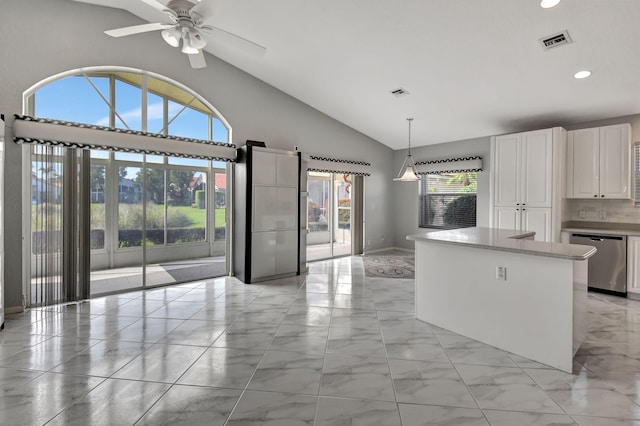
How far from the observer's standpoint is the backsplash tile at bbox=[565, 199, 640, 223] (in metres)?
4.45

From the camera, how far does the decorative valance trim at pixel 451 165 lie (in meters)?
6.22

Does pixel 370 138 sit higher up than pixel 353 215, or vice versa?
pixel 370 138

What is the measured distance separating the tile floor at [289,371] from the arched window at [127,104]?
2394 millimetres

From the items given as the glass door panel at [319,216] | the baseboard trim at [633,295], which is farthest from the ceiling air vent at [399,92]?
→ the baseboard trim at [633,295]

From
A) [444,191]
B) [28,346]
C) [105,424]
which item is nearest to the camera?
[105,424]

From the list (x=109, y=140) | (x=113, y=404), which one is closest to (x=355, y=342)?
(x=113, y=404)

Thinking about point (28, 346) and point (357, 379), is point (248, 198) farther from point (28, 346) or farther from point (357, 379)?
point (357, 379)

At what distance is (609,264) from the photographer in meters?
4.20

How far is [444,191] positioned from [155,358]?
631 cm

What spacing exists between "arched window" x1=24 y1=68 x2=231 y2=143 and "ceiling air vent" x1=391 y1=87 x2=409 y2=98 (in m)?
2.76

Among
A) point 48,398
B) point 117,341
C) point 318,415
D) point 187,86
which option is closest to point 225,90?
point 187,86

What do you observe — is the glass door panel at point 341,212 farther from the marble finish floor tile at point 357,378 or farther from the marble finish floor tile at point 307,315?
the marble finish floor tile at point 357,378

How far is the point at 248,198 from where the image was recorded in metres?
4.76

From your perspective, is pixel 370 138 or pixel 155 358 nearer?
pixel 155 358
